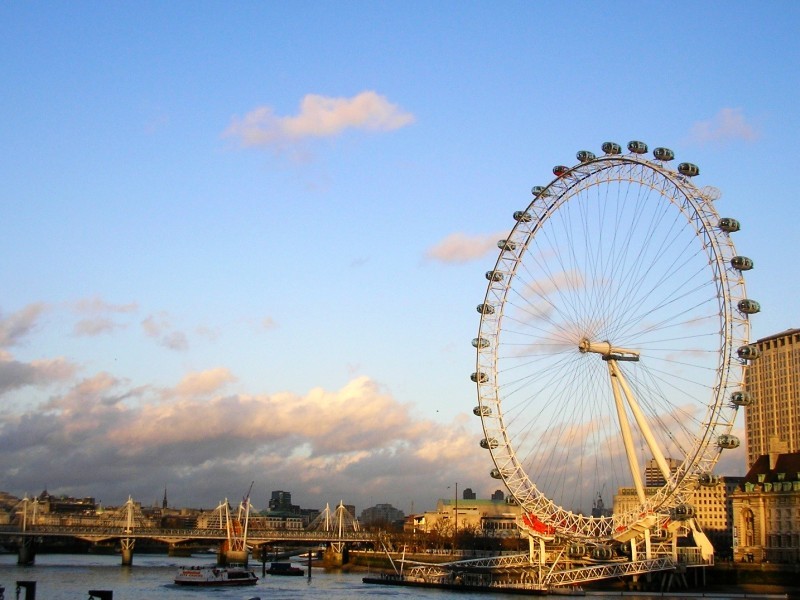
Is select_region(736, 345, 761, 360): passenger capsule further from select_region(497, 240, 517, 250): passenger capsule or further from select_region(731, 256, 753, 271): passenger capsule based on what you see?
select_region(497, 240, 517, 250): passenger capsule

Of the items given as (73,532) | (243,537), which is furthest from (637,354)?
(73,532)

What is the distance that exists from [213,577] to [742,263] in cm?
4916

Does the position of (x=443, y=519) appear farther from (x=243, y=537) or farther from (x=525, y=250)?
(x=525, y=250)

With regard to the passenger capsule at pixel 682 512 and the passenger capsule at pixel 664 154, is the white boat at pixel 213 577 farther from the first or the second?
the passenger capsule at pixel 664 154

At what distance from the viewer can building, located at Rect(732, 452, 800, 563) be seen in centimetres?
8900

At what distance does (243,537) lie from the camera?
118 metres

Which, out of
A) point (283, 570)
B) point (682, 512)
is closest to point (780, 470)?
point (682, 512)

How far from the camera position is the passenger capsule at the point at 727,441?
5338 cm

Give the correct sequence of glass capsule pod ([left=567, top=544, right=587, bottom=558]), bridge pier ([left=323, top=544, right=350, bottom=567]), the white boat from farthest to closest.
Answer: bridge pier ([left=323, top=544, right=350, bottom=567]) < the white boat < glass capsule pod ([left=567, top=544, right=587, bottom=558])

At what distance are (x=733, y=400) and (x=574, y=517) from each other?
49.0 ft

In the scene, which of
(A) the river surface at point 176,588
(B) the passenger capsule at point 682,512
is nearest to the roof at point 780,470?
(A) the river surface at point 176,588

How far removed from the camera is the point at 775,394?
163m

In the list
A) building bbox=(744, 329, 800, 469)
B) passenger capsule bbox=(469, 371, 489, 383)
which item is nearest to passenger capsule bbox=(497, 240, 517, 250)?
passenger capsule bbox=(469, 371, 489, 383)

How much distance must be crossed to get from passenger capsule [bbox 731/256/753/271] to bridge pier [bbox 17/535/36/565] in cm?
8674
